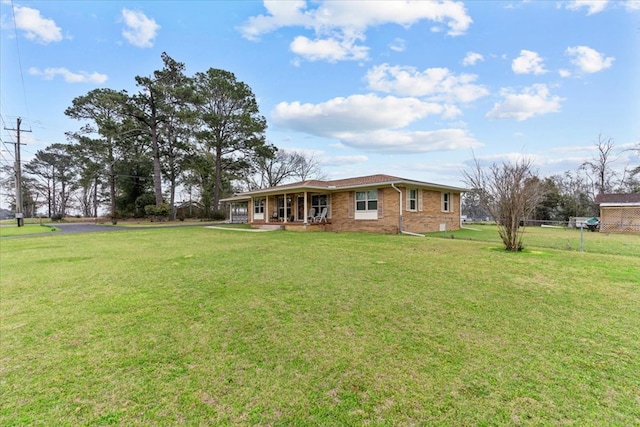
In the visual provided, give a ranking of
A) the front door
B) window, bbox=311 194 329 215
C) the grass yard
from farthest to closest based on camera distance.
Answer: the front door < window, bbox=311 194 329 215 < the grass yard

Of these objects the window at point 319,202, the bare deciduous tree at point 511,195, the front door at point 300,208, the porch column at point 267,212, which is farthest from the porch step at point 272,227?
the bare deciduous tree at point 511,195

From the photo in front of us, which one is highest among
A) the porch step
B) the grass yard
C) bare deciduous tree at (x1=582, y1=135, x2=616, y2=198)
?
bare deciduous tree at (x1=582, y1=135, x2=616, y2=198)

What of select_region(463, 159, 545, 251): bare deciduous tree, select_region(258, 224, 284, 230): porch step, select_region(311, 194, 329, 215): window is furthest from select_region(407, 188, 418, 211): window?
select_region(258, 224, 284, 230): porch step

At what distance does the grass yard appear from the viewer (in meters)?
2.07

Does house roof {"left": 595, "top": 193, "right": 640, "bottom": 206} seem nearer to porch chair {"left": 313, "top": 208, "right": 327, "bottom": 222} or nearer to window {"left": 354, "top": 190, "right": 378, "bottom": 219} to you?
window {"left": 354, "top": 190, "right": 378, "bottom": 219}

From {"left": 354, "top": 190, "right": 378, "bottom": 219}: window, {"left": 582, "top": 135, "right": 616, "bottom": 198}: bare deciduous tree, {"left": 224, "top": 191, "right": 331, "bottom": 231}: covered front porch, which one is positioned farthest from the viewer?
{"left": 582, "top": 135, "right": 616, "bottom": 198}: bare deciduous tree

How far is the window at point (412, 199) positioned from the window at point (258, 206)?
11910 millimetres

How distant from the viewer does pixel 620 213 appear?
1859 cm

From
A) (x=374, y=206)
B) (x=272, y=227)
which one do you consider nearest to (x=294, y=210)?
(x=272, y=227)

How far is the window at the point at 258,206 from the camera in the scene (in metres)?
23.4

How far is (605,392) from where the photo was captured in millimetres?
2211

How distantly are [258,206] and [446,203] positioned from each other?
45.4 ft

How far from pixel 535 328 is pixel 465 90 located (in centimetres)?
1429

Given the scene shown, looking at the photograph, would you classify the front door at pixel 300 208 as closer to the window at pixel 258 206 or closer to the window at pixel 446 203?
the window at pixel 258 206
